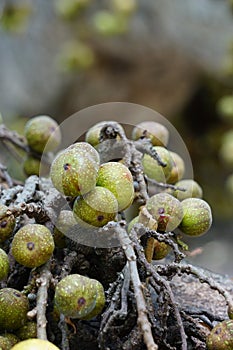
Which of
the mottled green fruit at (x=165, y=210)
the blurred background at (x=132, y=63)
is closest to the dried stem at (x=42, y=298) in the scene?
the mottled green fruit at (x=165, y=210)

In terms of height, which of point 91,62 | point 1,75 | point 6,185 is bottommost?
point 1,75

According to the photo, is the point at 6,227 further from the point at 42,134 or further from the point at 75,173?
the point at 42,134

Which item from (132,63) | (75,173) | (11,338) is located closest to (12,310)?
(11,338)

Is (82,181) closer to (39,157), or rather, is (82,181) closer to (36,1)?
(39,157)

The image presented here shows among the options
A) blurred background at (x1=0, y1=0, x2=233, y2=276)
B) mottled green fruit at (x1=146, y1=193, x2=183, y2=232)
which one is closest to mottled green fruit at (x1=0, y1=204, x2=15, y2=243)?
mottled green fruit at (x1=146, y1=193, x2=183, y2=232)

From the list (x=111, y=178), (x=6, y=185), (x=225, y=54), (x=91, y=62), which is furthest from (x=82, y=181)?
(x=91, y=62)

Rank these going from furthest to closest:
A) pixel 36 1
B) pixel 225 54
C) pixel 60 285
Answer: pixel 36 1
pixel 225 54
pixel 60 285
